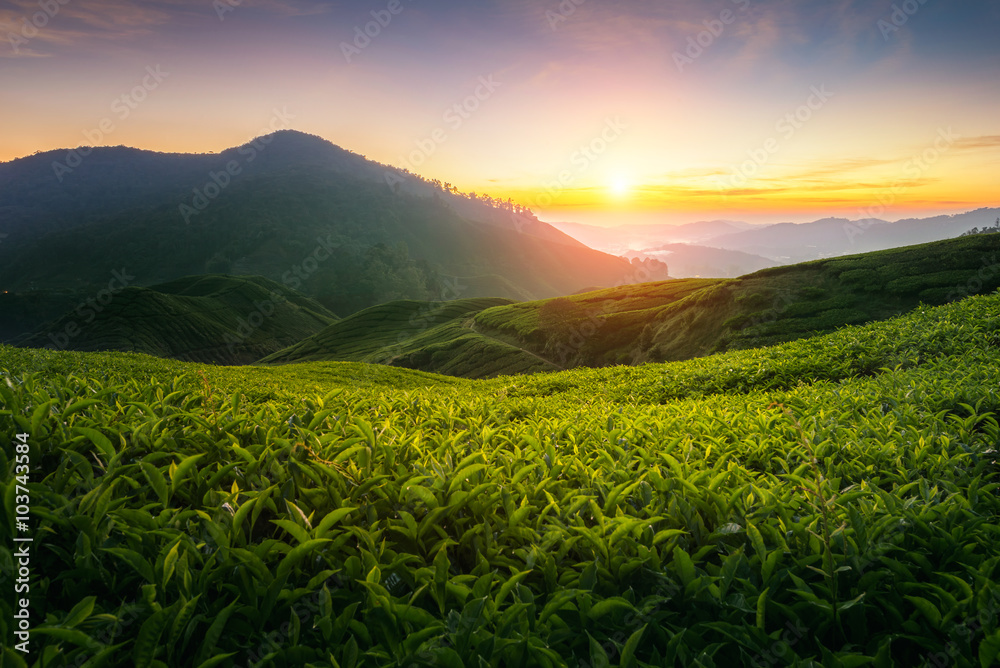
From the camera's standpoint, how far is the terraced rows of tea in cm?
248

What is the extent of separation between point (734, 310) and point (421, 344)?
182 ft

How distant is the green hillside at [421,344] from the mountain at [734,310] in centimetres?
40

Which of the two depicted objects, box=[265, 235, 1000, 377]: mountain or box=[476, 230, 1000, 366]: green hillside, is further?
box=[265, 235, 1000, 377]: mountain

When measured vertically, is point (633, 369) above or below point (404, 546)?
below

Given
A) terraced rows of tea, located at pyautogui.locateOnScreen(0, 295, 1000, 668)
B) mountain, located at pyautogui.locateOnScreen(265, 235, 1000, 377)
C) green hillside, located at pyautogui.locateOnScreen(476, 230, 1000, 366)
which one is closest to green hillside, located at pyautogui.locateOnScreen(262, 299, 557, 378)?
mountain, located at pyautogui.locateOnScreen(265, 235, 1000, 377)

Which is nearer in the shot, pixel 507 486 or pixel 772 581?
pixel 772 581

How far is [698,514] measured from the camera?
359 cm

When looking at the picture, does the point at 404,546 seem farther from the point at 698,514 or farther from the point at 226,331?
the point at 226,331

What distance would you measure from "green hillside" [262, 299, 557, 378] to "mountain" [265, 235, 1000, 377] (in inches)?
15.9

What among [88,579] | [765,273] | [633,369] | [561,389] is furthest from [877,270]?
[88,579]

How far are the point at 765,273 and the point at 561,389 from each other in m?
49.7

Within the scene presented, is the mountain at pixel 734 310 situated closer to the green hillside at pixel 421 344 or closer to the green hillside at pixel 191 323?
the green hillside at pixel 421 344

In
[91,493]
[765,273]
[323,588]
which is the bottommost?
[323,588]

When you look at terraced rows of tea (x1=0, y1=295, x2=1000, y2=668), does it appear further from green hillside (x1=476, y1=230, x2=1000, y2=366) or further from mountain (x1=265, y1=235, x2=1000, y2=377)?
green hillside (x1=476, y1=230, x2=1000, y2=366)
